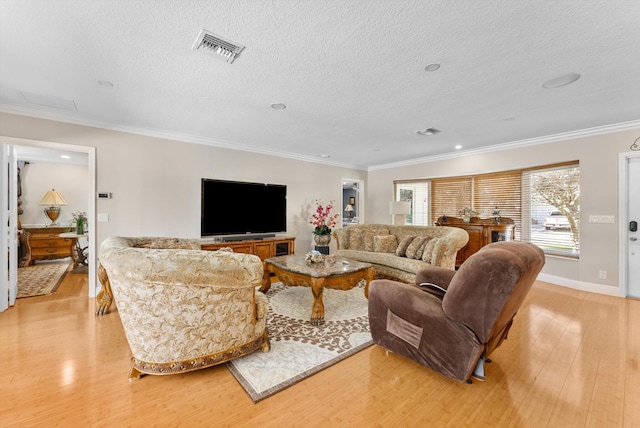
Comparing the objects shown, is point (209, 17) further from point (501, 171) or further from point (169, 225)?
point (501, 171)

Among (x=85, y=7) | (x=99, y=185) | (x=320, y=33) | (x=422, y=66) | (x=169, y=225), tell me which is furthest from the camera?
(x=169, y=225)

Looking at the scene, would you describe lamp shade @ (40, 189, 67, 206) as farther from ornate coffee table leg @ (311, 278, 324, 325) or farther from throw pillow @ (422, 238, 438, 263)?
throw pillow @ (422, 238, 438, 263)

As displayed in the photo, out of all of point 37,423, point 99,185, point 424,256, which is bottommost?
point 37,423

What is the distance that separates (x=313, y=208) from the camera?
20.9 ft

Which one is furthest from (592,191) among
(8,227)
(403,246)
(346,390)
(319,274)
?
(8,227)

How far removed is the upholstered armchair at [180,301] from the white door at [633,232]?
5.27 m

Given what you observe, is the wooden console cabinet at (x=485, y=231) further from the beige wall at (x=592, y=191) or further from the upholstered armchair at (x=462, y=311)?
the upholstered armchair at (x=462, y=311)

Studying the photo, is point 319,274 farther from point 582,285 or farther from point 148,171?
point 582,285

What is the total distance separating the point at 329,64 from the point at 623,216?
4.74 m


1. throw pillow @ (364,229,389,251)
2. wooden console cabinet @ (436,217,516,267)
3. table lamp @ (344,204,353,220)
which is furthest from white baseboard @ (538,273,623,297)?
table lamp @ (344,204,353,220)

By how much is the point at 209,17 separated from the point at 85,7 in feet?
2.51

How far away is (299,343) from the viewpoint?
8.06 feet

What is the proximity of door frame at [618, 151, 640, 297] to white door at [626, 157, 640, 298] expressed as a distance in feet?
0.09

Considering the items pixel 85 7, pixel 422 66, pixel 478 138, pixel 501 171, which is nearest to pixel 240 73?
pixel 85 7
